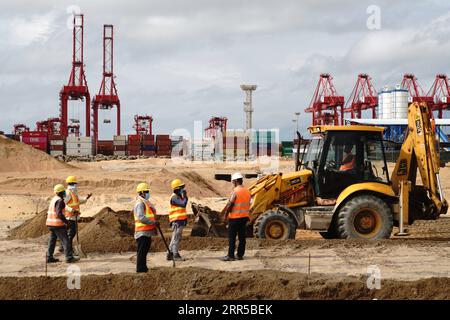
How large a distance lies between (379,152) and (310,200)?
175 centimetres

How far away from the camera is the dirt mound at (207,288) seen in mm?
7660

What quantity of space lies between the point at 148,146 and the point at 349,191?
177ft

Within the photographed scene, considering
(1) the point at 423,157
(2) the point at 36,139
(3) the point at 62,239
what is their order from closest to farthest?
1. (3) the point at 62,239
2. (1) the point at 423,157
3. (2) the point at 36,139

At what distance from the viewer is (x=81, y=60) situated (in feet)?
231

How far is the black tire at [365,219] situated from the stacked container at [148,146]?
53.4 m

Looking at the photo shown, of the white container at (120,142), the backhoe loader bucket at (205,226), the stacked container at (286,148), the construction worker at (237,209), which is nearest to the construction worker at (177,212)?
the construction worker at (237,209)

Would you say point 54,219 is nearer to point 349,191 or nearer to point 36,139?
point 349,191

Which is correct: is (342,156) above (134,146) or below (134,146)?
below

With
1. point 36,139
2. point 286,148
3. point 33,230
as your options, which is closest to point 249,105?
point 286,148

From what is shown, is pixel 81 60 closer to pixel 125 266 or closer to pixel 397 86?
pixel 397 86

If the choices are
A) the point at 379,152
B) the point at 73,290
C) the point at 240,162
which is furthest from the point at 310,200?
the point at 240,162

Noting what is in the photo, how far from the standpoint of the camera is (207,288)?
7816 millimetres

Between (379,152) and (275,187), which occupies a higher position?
(379,152)

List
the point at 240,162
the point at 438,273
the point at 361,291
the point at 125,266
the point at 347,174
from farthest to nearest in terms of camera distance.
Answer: the point at 240,162 < the point at 347,174 < the point at 125,266 < the point at 438,273 < the point at 361,291
